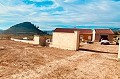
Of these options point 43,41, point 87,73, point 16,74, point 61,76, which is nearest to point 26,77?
point 16,74

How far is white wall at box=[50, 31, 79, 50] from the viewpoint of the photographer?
87.6ft

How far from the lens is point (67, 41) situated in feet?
91.7

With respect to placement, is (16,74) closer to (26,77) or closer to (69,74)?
(26,77)

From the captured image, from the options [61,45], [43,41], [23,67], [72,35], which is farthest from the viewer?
[43,41]

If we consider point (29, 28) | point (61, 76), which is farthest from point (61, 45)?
point (29, 28)

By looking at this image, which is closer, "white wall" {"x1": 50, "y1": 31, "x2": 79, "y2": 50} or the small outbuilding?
"white wall" {"x1": 50, "y1": 31, "x2": 79, "y2": 50}

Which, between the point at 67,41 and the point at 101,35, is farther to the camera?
the point at 101,35

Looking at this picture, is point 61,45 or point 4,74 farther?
point 61,45

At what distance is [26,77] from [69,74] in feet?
9.15

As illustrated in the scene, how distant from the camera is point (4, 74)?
39.3 feet

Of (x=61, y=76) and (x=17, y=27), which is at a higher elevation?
(x=17, y=27)

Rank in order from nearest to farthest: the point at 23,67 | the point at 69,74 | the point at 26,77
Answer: the point at 26,77 < the point at 69,74 < the point at 23,67

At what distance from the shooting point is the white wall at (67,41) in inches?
1051

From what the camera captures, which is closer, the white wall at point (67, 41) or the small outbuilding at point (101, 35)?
the white wall at point (67, 41)
